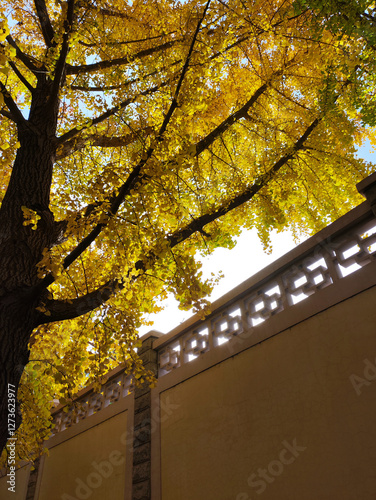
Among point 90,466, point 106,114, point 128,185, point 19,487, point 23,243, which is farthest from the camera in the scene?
point 19,487

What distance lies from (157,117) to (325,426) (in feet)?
14.5

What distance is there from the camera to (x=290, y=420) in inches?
140

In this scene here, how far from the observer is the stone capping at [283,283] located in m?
3.67

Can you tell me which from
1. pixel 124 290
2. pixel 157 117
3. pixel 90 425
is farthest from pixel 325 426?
pixel 90 425

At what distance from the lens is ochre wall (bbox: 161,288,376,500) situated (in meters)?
3.05

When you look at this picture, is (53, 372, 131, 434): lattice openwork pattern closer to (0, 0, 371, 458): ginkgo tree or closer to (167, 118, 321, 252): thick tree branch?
(0, 0, 371, 458): ginkgo tree

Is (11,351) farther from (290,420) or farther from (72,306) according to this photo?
(290,420)

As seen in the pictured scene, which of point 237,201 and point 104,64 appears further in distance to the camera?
point 104,64

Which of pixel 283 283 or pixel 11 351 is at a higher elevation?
pixel 283 283

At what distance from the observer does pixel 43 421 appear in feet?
17.4

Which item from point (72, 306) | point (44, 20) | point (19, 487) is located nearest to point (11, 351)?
point (72, 306)

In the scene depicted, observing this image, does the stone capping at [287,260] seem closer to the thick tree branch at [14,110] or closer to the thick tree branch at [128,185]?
the thick tree branch at [128,185]

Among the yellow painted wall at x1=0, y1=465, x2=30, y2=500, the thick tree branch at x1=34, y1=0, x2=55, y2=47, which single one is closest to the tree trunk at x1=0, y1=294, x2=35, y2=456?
the thick tree branch at x1=34, y1=0, x2=55, y2=47

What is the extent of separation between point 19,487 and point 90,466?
360 centimetres
